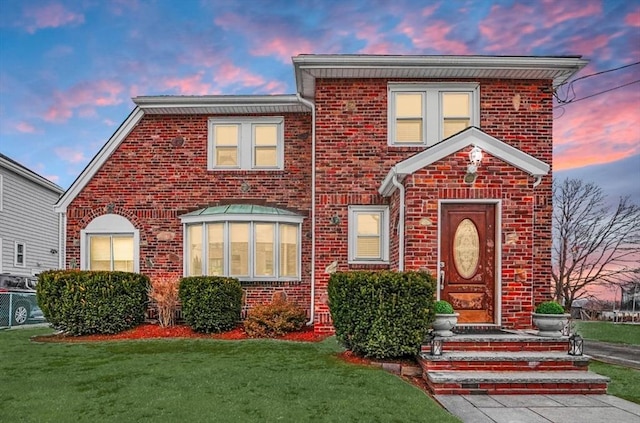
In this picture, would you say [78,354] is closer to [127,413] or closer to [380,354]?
[127,413]

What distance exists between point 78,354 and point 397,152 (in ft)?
24.3

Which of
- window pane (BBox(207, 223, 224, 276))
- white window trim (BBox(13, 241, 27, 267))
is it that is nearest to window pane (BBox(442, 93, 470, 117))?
window pane (BBox(207, 223, 224, 276))

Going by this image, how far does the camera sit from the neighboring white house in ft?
60.0

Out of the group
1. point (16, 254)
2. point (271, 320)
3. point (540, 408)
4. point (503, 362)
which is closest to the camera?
point (540, 408)

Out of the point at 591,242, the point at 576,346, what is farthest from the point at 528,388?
the point at 591,242

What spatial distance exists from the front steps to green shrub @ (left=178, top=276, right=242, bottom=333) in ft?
15.7

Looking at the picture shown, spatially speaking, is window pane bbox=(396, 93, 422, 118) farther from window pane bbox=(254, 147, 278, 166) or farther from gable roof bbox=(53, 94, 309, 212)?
window pane bbox=(254, 147, 278, 166)

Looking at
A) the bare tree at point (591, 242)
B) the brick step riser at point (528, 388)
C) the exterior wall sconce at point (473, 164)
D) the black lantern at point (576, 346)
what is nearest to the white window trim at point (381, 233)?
the exterior wall sconce at point (473, 164)

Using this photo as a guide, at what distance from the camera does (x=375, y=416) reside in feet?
15.3

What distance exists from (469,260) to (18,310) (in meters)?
12.7

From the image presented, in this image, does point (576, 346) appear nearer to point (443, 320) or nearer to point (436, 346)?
point (443, 320)

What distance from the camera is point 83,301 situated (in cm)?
972

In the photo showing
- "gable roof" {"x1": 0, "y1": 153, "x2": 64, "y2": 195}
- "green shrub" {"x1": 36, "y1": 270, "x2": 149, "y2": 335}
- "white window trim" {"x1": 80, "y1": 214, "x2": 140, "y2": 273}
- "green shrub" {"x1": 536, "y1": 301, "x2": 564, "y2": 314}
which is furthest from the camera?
"gable roof" {"x1": 0, "y1": 153, "x2": 64, "y2": 195}

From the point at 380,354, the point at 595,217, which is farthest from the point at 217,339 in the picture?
the point at 595,217
